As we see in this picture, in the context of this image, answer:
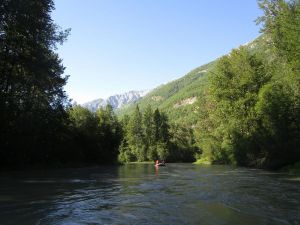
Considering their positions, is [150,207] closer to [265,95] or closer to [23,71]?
[23,71]

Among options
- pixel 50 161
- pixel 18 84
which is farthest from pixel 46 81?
pixel 50 161

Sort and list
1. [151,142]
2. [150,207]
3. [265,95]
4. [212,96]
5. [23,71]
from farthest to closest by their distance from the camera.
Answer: [151,142] < [212,96] < [265,95] < [23,71] < [150,207]

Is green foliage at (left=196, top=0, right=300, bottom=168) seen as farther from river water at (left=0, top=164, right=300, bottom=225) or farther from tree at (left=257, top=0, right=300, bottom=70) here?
river water at (left=0, top=164, right=300, bottom=225)

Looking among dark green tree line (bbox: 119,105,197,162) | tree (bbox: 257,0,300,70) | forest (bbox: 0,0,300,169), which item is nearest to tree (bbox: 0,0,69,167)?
forest (bbox: 0,0,300,169)

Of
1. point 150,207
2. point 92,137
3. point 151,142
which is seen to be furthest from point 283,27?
point 151,142

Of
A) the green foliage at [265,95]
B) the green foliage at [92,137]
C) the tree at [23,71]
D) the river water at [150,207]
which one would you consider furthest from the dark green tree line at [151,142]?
the river water at [150,207]

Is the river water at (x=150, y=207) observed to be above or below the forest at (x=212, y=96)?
below

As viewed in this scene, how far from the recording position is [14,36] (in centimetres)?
3506

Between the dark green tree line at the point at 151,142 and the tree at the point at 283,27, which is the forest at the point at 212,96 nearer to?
the tree at the point at 283,27

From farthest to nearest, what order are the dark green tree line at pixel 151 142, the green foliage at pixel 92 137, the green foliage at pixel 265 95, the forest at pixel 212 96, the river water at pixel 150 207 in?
the dark green tree line at pixel 151 142
the green foliage at pixel 92 137
the green foliage at pixel 265 95
the forest at pixel 212 96
the river water at pixel 150 207

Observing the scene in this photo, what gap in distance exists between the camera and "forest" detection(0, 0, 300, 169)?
120 feet

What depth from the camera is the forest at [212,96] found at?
1443 inches

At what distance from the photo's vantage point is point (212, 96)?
2429 inches

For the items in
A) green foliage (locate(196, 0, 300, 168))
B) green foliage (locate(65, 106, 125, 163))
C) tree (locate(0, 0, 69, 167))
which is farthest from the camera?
green foliage (locate(65, 106, 125, 163))
